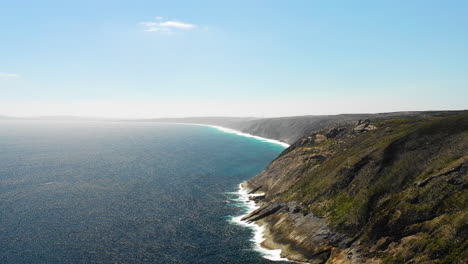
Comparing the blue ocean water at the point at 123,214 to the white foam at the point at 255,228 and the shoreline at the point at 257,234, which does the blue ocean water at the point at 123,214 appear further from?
the white foam at the point at 255,228

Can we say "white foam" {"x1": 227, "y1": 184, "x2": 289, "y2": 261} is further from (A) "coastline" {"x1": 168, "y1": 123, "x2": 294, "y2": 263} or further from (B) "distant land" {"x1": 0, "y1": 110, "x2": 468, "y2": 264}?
(B) "distant land" {"x1": 0, "y1": 110, "x2": 468, "y2": 264}

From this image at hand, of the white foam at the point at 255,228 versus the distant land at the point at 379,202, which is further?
the white foam at the point at 255,228

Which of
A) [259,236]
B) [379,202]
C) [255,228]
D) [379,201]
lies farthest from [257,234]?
[379,201]

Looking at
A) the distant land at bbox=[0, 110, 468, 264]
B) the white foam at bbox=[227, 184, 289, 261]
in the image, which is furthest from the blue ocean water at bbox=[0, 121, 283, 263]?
the distant land at bbox=[0, 110, 468, 264]

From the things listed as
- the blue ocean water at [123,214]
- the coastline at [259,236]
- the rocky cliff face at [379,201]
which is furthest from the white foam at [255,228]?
the rocky cliff face at [379,201]

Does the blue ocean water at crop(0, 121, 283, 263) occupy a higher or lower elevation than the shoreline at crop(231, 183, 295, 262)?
higher
